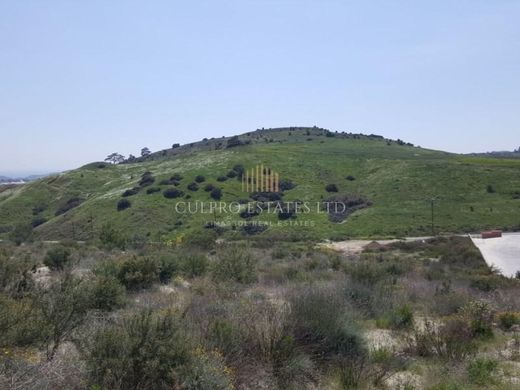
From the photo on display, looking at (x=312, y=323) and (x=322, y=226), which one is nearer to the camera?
(x=312, y=323)

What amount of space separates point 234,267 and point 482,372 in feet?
26.4

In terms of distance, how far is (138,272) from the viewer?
40.3 feet

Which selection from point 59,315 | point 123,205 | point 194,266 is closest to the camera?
point 59,315

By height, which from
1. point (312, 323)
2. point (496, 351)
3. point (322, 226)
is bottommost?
point (322, 226)

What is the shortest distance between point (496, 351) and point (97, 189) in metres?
71.2

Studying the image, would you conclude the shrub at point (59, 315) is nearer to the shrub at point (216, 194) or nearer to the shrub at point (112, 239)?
the shrub at point (112, 239)

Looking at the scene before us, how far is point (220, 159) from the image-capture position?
7281 cm

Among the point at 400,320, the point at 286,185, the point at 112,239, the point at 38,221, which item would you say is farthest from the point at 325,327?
the point at 38,221

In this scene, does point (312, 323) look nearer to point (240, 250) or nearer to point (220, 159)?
point (240, 250)

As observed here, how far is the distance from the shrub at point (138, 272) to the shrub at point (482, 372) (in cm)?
856

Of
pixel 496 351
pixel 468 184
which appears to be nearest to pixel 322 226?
pixel 468 184

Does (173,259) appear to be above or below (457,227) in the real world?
above

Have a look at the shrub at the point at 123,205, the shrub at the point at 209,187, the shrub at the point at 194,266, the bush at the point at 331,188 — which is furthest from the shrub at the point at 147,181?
the shrub at the point at 194,266

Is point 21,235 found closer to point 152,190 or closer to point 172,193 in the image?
point 172,193
